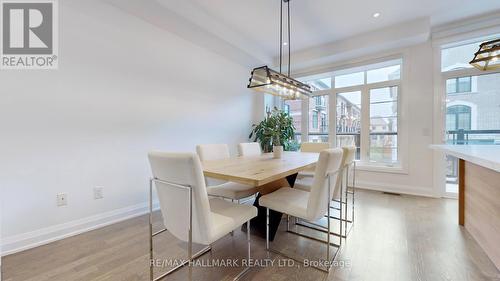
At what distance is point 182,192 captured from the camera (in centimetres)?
125

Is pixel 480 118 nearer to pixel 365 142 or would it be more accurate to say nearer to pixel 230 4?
pixel 365 142

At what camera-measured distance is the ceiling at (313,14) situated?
279cm

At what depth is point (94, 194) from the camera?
7.80 ft

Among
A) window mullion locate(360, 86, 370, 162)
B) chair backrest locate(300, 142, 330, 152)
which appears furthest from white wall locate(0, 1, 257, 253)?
window mullion locate(360, 86, 370, 162)

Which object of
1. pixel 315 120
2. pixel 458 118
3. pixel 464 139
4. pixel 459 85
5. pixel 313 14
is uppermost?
pixel 313 14

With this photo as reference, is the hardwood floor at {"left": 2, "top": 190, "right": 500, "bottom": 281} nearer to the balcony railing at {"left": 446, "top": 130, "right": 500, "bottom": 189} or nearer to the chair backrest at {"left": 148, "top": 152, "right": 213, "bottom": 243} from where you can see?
the chair backrest at {"left": 148, "top": 152, "right": 213, "bottom": 243}

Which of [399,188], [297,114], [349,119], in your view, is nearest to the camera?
[399,188]

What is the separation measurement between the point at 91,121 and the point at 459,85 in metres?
5.20

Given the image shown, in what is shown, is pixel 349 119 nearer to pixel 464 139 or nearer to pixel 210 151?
pixel 464 139

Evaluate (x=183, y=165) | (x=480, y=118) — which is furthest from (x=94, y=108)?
(x=480, y=118)

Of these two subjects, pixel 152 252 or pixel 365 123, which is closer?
pixel 152 252

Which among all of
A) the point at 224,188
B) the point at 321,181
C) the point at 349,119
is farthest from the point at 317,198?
the point at 349,119

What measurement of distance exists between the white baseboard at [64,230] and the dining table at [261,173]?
4.54 feet

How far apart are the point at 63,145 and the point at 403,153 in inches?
190
